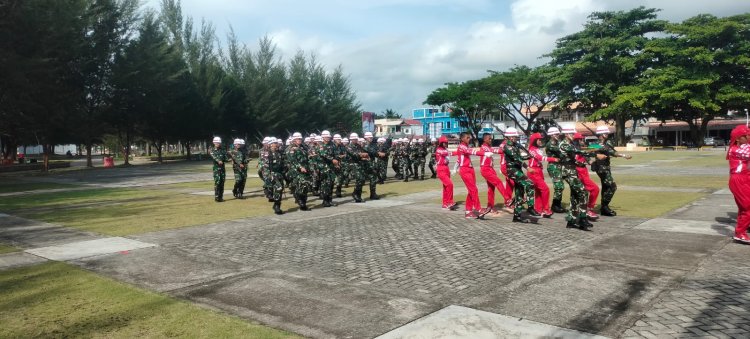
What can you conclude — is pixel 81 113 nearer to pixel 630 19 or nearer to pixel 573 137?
pixel 573 137

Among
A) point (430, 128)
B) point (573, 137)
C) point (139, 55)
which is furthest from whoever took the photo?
point (430, 128)

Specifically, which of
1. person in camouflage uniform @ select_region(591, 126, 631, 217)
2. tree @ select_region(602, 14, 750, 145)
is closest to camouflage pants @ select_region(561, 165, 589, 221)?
person in camouflage uniform @ select_region(591, 126, 631, 217)

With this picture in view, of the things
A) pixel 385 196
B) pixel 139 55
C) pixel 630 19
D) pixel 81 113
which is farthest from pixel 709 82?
pixel 81 113

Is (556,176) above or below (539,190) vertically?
above

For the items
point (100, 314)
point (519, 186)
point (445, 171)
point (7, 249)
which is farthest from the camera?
point (445, 171)

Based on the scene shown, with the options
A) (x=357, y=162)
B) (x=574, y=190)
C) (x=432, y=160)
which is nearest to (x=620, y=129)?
(x=432, y=160)

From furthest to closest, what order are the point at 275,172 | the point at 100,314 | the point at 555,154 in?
the point at 275,172 → the point at 555,154 → the point at 100,314

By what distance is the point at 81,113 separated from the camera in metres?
33.2

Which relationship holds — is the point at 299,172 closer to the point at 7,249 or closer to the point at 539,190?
the point at 539,190

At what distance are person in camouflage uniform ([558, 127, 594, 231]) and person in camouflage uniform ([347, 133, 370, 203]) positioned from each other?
20.2 ft

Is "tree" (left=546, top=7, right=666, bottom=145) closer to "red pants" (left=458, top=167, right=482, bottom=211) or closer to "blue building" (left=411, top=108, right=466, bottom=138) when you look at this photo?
"blue building" (left=411, top=108, right=466, bottom=138)

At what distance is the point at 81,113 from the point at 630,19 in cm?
5127

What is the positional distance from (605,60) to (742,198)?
161 feet

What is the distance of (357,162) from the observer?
15.1 m
